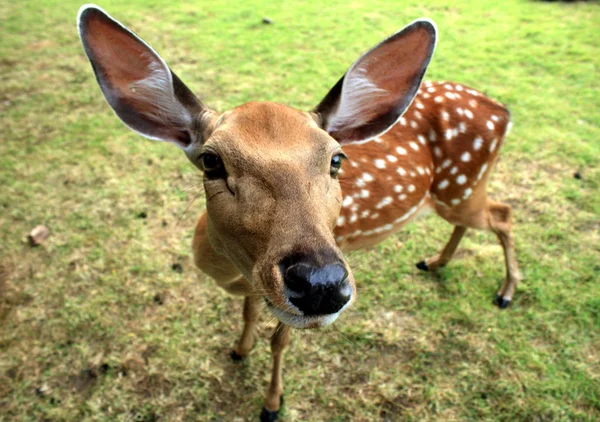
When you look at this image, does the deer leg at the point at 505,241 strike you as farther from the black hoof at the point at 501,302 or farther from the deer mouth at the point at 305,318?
the deer mouth at the point at 305,318

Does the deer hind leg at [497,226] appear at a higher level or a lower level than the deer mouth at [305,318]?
lower

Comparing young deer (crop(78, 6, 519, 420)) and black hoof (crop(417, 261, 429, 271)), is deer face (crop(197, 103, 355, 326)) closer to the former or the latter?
young deer (crop(78, 6, 519, 420))

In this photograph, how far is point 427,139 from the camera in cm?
279

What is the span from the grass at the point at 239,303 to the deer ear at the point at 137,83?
107 cm

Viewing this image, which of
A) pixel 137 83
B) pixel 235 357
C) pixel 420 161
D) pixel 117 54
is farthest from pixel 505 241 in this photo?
pixel 117 54

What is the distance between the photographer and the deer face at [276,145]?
4.46 feet

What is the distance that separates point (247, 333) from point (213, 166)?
56.5 inches

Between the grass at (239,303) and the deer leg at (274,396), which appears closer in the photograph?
the deer leg at (274,396)

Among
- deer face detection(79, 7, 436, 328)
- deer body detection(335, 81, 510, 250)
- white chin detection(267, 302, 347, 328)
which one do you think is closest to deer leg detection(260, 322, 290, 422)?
deer body detection(335, 81, 510, 250)

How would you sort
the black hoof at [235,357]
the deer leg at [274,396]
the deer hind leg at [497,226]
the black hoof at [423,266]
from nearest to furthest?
the deer leg at [274,396] < the black hoof at [235,357] < the deer hind leg at [497,226] < the black hoof at [423,266]

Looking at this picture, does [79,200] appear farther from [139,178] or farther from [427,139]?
Result: [427,139]

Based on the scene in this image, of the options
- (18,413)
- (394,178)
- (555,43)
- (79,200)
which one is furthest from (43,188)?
(555,43)

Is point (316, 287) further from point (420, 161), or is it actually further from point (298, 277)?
point (420, 161)

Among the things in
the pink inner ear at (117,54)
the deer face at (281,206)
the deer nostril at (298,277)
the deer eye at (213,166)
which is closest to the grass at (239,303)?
the deer face at (281,206)
